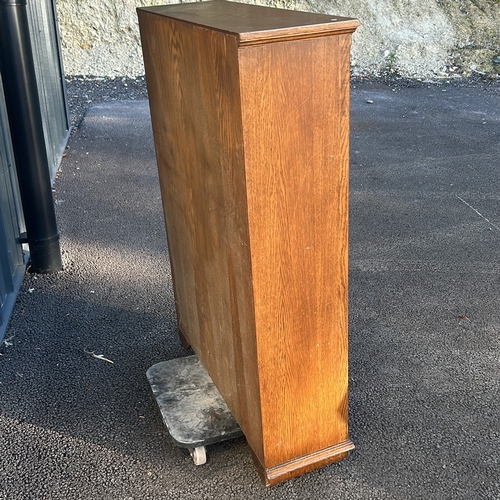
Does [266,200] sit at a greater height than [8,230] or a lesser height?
greater

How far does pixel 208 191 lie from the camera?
2244mm

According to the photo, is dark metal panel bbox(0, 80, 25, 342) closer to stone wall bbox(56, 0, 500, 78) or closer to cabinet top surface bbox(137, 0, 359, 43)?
cabinet top surface bbox(137, 0, 359, 43)

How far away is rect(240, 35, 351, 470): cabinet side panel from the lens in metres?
1.82

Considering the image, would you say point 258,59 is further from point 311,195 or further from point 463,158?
point 463,158

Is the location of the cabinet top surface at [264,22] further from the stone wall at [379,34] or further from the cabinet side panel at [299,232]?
the stone wall at [379,34]

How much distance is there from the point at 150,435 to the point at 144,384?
380 millimetres

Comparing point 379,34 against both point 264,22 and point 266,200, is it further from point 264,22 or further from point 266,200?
point 266,200

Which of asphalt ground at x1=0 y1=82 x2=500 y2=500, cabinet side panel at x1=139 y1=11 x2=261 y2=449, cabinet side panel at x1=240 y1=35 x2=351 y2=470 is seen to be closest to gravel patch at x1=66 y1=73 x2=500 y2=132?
asphalt ground at x1=0 y1=82 x2=500 y2=500

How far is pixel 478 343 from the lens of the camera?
329 cm

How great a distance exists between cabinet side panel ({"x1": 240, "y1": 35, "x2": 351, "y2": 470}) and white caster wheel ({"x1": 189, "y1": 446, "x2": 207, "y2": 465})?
0.28 m

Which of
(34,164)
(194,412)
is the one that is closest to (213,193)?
(194,412)

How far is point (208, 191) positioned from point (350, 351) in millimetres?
1383

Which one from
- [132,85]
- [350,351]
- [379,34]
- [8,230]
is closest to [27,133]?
[8,230]

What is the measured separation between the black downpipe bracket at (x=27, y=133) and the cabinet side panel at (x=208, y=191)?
1.28 m
